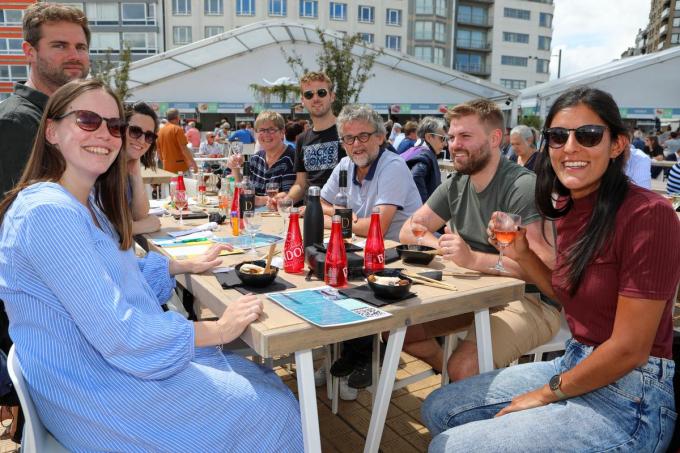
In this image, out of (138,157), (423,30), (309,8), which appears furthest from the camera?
(423,30)

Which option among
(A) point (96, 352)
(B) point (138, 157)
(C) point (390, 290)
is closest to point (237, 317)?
(A) point (96, 352)

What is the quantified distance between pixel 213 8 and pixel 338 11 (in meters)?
10.7

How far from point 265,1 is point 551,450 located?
4620 centimetres

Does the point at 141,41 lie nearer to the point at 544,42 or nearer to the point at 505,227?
the point at 544,42

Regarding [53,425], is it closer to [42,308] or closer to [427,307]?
[42,308]

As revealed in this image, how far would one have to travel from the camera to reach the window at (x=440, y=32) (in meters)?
51.5

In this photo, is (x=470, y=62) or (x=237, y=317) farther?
(x=470, y=62)

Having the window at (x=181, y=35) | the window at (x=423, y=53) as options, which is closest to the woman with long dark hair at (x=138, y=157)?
the window at (x=181, y=35)

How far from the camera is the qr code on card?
1662 mm

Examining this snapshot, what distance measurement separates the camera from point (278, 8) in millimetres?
43531

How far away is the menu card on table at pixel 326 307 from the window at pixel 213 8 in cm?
4520

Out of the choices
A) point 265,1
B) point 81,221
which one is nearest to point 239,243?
point 81,221

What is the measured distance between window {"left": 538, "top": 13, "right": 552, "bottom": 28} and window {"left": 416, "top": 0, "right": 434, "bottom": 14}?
1397cm

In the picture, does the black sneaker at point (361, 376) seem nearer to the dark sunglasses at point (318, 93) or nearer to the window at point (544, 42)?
the dark sunglasses at point (318, 93)
